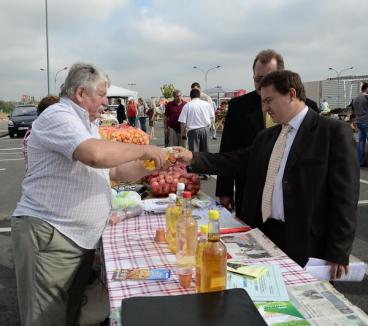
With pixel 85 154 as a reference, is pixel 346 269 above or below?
below

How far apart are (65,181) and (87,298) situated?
0.95m

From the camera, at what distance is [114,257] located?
2.12 m

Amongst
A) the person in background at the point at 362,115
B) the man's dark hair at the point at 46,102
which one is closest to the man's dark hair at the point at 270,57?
the man's dark hair at the point at 46,102

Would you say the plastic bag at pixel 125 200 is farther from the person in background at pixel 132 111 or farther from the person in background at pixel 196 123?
the person in background at pixel 132 111

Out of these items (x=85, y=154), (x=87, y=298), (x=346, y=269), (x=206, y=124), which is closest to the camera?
(x=85, y=154)

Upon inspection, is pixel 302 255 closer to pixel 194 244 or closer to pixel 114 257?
pixel 194 244

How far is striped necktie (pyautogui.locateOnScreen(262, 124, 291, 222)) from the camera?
236 cm

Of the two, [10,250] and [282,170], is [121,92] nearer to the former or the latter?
[10,250]

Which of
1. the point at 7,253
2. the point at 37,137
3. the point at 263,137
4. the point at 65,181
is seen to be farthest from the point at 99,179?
the point at 7,253

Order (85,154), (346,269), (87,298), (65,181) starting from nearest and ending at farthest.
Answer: (85,154) → (65,181) → (346,269) → (87,298)

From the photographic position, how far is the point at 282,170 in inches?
90.8

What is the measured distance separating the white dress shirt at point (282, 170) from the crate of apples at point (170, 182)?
1.19m

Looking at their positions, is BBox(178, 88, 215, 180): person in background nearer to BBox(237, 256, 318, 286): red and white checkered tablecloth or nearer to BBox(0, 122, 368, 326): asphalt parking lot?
BBox(0, 122, 368, 326): asphalt parking lot

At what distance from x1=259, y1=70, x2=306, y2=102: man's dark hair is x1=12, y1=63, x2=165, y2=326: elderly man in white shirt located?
0.82 meters
